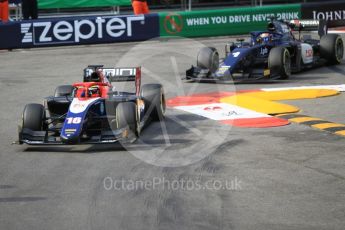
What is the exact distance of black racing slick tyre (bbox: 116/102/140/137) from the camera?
11.8m

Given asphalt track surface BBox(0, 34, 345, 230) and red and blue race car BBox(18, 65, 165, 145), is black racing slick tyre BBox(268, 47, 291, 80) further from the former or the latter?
red and blue race car BBox(18, 65, 165, 145)

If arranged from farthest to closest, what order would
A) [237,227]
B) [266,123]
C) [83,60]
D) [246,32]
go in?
[246,32]
[83,60]
[266,123]
[237,227]

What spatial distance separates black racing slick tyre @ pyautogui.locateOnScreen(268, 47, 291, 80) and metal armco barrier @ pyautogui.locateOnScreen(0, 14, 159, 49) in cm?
956

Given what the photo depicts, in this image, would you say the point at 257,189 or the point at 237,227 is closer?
the point at 237,227

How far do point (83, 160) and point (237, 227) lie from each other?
3836 mm

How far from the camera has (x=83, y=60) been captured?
23.6 meters

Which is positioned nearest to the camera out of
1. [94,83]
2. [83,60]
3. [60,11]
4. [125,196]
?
[125,196]

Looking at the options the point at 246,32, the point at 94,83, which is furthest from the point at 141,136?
the point at 246,32

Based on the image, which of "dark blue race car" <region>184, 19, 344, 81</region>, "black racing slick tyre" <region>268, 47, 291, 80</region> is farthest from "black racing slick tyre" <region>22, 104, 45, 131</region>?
"black racing slick tyre" <region>268, 47, 291, 80</region>

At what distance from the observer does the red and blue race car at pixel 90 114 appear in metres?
11.5

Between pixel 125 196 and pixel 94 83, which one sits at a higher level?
pixel 94 83

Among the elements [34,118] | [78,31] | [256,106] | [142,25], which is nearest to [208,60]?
[256,106]

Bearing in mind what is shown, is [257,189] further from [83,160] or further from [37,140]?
[37,140]

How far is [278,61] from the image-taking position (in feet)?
→ 60.0
